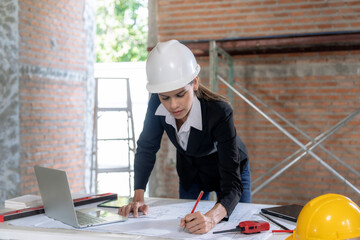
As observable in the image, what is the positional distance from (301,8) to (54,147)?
3643 millimetres

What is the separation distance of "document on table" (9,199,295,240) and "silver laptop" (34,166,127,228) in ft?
0.12

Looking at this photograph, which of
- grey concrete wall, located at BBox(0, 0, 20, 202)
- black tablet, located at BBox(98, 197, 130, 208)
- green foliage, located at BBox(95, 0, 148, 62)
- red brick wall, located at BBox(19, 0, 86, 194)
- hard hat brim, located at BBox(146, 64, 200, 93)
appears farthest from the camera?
green foliage, located at BBox(95, 0, 148, 62)

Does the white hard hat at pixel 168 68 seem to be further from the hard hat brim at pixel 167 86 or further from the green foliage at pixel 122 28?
the green foliage at pixel 122 28

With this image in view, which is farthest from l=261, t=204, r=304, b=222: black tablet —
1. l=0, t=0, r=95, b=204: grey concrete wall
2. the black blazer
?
l=0, t=0, r=95, b=204: grey concrete wall

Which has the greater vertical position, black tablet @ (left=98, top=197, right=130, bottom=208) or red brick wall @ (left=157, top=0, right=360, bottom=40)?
red brick wall @ (left=157, top=0, right=360, bottom=40)

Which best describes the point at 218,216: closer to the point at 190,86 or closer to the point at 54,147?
the point at 190,86

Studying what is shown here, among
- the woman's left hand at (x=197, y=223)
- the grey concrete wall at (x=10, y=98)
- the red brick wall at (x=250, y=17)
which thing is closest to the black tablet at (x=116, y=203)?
the woman's left hand at (x=197, y=223)

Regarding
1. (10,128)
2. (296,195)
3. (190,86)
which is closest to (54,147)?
(10,128)

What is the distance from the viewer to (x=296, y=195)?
5031 mm

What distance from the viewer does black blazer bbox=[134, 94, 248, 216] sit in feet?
6.91

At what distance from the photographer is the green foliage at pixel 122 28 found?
14.4 meters

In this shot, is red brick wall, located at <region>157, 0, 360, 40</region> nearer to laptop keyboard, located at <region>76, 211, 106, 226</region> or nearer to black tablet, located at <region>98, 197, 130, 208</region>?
black tablet, located at <region>98, 197, 130, 208</region>

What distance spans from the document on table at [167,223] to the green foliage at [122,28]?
41.3 ft

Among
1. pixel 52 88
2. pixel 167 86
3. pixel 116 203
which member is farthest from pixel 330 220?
pixel 52 88
